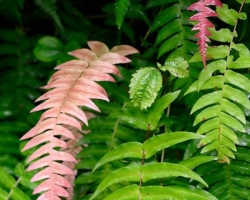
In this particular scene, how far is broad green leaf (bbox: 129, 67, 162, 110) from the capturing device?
1145mm

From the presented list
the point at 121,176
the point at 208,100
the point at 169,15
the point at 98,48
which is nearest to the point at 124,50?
the point at 98,48

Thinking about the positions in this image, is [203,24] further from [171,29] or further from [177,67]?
[171,29]

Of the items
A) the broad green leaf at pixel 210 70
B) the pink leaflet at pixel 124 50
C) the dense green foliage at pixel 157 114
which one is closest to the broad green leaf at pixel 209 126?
the dense green foliage at pixel 157 114

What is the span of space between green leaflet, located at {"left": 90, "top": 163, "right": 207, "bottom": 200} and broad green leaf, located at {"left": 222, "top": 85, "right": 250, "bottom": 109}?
0.25 meters

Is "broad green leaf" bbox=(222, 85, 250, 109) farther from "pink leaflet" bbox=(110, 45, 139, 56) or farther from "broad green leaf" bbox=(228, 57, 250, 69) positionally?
"pink leaflet" bbox=(110, 45, 139, 56)

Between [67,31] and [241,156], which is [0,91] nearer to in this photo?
[67,31]

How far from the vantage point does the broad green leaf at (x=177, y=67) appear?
46.9 inches

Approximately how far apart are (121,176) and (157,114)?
234 millimetres

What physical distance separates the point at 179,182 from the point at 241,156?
22 centimetres

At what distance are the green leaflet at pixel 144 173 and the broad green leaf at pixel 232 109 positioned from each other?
0.68ft

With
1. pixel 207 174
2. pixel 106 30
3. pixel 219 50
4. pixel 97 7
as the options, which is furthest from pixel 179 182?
pixel 97 7

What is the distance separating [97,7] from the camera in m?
2.13

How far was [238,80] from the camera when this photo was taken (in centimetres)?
115

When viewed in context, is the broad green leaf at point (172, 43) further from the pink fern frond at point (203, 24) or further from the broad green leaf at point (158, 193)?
the broad green leaf at point (158, 193)
